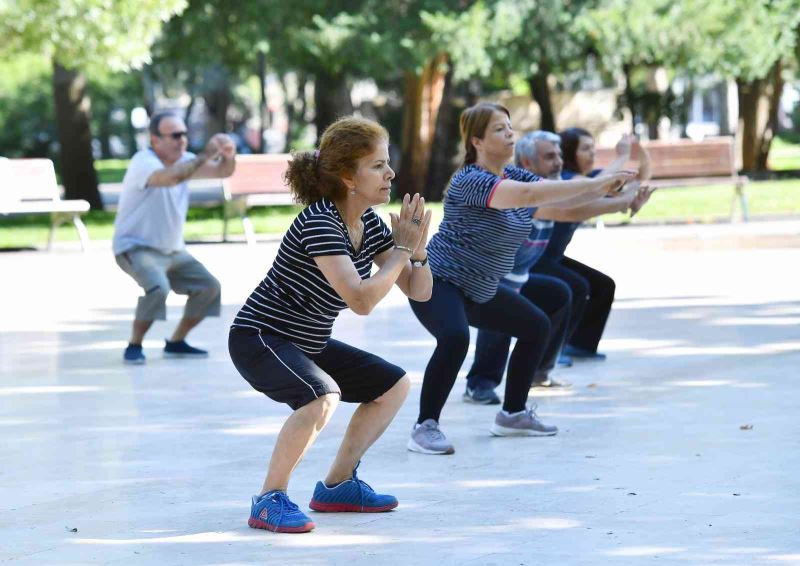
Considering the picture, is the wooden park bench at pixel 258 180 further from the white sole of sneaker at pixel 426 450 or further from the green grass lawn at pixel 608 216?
the white sole of sneaker at pixel 426 450

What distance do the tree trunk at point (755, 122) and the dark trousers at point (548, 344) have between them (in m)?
24.9

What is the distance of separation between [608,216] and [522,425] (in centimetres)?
1396

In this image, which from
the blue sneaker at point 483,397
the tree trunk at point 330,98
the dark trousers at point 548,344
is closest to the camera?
the blue sneaker at point 483,397

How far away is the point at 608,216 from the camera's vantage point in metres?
21.3

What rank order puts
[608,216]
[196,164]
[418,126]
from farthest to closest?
[418,126], [608,216], [196,164]

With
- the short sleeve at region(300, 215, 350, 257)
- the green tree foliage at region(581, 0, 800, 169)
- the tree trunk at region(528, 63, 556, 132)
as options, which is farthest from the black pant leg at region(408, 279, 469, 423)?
the tree trunk at region(528, 63, 556, 132)

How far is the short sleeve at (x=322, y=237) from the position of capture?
17.8 feet

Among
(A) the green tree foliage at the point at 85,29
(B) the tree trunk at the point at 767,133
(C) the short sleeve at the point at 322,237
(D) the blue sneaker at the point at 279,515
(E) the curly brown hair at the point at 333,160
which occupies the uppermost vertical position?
(A) the green tree foliage at the point at 85,29

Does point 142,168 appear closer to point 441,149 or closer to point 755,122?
point 441,149

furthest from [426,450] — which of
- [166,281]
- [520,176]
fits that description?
[166,281]

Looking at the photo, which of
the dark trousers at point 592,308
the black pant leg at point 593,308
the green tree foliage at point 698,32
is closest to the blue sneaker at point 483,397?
the dark trousers at point 592,308

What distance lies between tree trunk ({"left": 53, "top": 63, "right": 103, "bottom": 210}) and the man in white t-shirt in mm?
16121

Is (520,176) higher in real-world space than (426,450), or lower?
higher

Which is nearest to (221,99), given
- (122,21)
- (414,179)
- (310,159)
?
(414,179)
